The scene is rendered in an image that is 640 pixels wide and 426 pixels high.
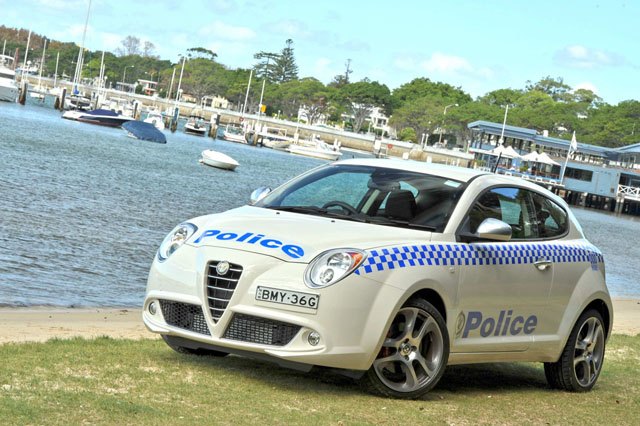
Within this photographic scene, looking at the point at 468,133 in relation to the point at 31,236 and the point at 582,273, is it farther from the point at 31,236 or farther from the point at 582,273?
the point at 582,273

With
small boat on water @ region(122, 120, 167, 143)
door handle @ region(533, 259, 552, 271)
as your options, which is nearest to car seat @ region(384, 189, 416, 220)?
door handle @ region(533, 259, 552, 271)

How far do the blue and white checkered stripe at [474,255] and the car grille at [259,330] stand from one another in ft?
1.97

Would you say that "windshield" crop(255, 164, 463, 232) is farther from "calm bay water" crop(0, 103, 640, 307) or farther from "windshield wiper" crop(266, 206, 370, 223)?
"calm bay water" crop(0, 103, 640, 307)

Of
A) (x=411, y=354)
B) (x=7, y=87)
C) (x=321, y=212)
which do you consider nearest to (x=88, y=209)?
(x=321, y=212)

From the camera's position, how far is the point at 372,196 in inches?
337

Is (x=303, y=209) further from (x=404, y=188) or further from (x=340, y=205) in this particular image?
(x=404, y=188)

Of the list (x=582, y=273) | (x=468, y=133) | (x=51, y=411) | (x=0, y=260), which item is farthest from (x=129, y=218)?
(x=468, y=133)

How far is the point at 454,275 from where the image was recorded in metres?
7.97

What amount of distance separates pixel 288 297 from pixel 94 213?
24382 mm

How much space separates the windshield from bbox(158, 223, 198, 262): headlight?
860 mm

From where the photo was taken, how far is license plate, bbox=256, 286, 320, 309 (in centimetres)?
718

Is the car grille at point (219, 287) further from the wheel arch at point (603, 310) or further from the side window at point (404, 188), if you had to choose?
the wheel arch at point (603, 310)

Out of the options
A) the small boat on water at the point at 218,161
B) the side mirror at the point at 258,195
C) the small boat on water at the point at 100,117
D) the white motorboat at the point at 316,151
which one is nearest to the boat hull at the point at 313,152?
the white motorboat at the point at 316,151

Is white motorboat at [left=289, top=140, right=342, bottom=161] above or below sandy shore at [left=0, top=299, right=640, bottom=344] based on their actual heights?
below
